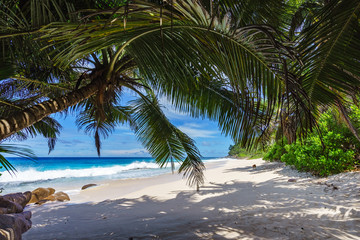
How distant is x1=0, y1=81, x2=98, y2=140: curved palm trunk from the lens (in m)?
2.12

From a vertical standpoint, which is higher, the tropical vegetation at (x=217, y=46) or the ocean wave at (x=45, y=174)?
the tropical vegetation at (x=217, y=46)

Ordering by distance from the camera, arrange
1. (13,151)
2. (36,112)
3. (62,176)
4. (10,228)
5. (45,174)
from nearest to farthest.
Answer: (13,151) → (36,112) → (10,228) → (62,176) → (45,174)

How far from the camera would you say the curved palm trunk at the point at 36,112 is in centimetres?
212

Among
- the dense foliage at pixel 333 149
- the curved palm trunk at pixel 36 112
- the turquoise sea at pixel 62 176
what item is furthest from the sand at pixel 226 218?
the curved palm trunk at pixel 36 112

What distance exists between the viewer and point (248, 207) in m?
3.96

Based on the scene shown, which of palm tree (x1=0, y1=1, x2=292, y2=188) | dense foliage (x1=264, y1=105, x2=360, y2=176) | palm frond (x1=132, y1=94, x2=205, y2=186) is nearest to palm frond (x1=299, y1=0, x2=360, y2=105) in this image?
palm tree (x1=0, y1=1, x2=292, y2=188)

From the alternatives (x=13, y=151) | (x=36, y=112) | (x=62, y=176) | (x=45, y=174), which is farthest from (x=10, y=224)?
(x=45, y=174)

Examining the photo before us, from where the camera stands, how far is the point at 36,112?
2.42 m

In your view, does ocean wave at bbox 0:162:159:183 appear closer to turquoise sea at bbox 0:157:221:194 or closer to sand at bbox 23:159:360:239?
turquoise sea at bbox 0:157:221:194

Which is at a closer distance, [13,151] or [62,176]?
[13,151]

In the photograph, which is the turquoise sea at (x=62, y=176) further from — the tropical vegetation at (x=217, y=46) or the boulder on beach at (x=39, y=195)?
the boulder on beach at (x=39, y=195)

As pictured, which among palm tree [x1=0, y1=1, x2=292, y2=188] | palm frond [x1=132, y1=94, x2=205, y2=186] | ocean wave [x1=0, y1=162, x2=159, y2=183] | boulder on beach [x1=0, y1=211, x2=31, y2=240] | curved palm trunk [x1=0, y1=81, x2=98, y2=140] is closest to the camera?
palm tree [x1=0, y1=1, x2=292, y2=188]

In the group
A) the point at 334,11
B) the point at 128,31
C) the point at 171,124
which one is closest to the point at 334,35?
the point at 334,11

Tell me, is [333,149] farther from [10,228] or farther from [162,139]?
[10,228]
